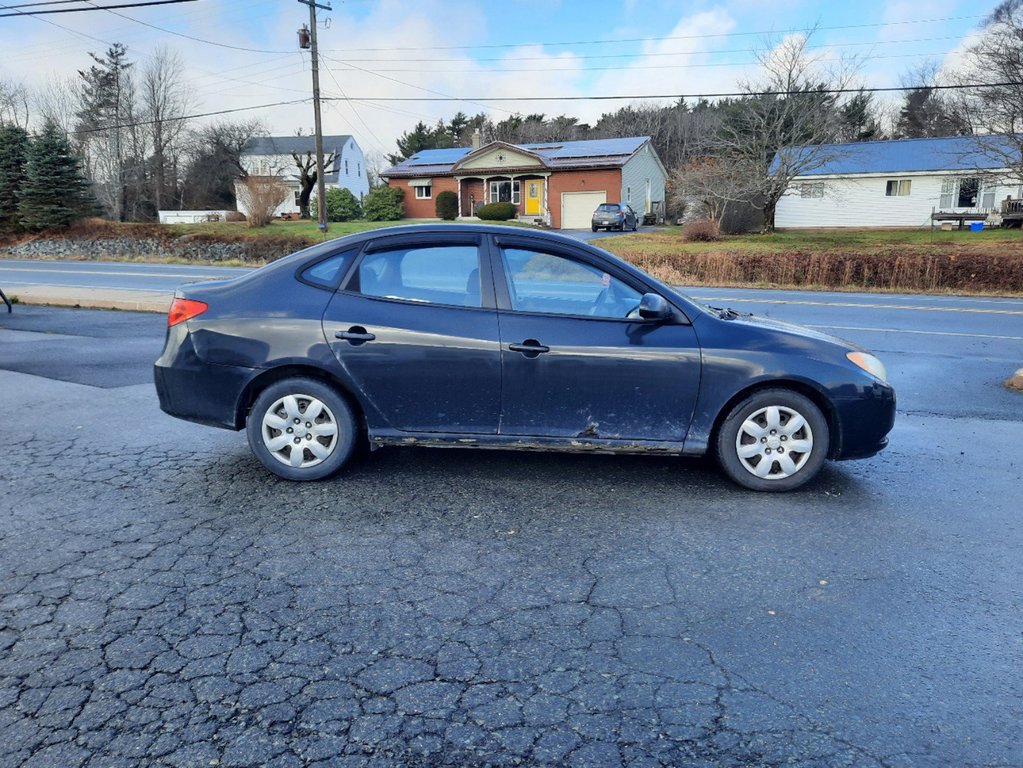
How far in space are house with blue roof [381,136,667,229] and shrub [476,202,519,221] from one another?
5.98 ft

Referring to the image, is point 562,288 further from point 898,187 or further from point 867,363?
point 898,187

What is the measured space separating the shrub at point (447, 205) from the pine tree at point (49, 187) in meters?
19.5

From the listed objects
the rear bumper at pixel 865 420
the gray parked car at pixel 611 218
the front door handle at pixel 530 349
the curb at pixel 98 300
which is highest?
the gray parked car at pixel 611 218

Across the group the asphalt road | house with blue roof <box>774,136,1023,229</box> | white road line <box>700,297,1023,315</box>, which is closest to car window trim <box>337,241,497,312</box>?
the asphalt road

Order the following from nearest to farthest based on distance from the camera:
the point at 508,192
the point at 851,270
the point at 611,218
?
the point at 851,270, the point at 611,218, the point at 508,192

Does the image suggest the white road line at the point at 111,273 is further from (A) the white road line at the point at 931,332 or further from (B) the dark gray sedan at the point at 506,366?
(B) the dark gray sedan at the point at 506,366

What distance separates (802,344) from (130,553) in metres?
4.00

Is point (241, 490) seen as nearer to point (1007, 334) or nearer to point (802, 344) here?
point (802, 344)

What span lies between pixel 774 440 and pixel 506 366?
5.71 feet

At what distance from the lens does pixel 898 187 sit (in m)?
41.3

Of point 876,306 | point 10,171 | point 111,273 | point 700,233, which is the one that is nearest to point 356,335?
point 876,306

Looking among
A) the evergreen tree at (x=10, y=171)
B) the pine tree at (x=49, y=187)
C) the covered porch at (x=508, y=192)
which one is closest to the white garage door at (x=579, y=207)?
the covered porch at (x=508, y=192)

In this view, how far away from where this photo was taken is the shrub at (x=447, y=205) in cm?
4628

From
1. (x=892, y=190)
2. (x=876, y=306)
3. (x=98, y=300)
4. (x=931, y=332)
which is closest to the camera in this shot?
(x=931, y=332)
